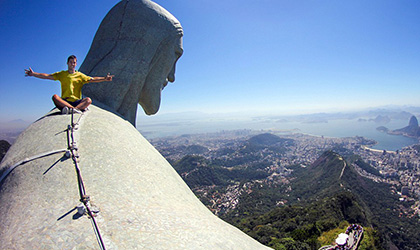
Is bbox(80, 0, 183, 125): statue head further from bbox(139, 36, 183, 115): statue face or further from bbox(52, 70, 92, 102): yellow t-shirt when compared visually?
bbox(52, 70, 92, 102): yellow t-shirt

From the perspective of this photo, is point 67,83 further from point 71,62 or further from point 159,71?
point 159,71

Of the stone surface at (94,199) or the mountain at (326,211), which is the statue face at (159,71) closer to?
the stone surface at (94,199)

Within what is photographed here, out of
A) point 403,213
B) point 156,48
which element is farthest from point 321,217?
point 403,213

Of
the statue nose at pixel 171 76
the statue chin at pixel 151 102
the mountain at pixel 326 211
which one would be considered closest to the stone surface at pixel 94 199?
the statue chin at pixel 151 102

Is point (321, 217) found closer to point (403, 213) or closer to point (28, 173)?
point (28, 173)

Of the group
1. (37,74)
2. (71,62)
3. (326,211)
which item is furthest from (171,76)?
(326,211)

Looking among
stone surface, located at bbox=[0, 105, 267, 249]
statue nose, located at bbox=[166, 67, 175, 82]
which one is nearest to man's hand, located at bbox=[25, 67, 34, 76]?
stone surface, located at bbox=[0, 105, 267, 249]
